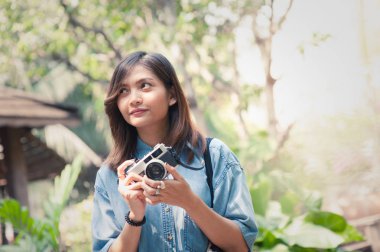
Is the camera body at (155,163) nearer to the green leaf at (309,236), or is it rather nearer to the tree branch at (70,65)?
the green leaf at (309,236)

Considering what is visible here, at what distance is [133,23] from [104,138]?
22.6ft

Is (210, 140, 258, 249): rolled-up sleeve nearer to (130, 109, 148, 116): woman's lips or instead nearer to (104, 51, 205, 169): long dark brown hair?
(104, 51, 205, 169): long dark brown hair

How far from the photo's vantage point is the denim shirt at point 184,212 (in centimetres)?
143

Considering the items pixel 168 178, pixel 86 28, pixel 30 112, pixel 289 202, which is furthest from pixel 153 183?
pixel 86 28

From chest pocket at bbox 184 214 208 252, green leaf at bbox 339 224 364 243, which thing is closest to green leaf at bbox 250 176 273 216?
green leaf at bbox 339 224 364 243

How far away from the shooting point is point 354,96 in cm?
497

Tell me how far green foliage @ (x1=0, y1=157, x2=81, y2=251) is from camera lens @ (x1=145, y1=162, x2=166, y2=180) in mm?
2049

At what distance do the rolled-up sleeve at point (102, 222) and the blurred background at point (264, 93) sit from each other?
5.92ft

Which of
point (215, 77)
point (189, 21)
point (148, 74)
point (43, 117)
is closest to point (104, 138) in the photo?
point (215, 77)

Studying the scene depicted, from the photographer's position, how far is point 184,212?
1444 millimetres

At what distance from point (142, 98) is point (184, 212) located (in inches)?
12.6

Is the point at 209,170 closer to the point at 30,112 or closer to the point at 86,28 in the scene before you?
the point at 30,112

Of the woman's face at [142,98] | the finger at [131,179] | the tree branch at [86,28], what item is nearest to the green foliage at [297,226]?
the woman's face at [142,98]

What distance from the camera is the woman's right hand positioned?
1327 mm
